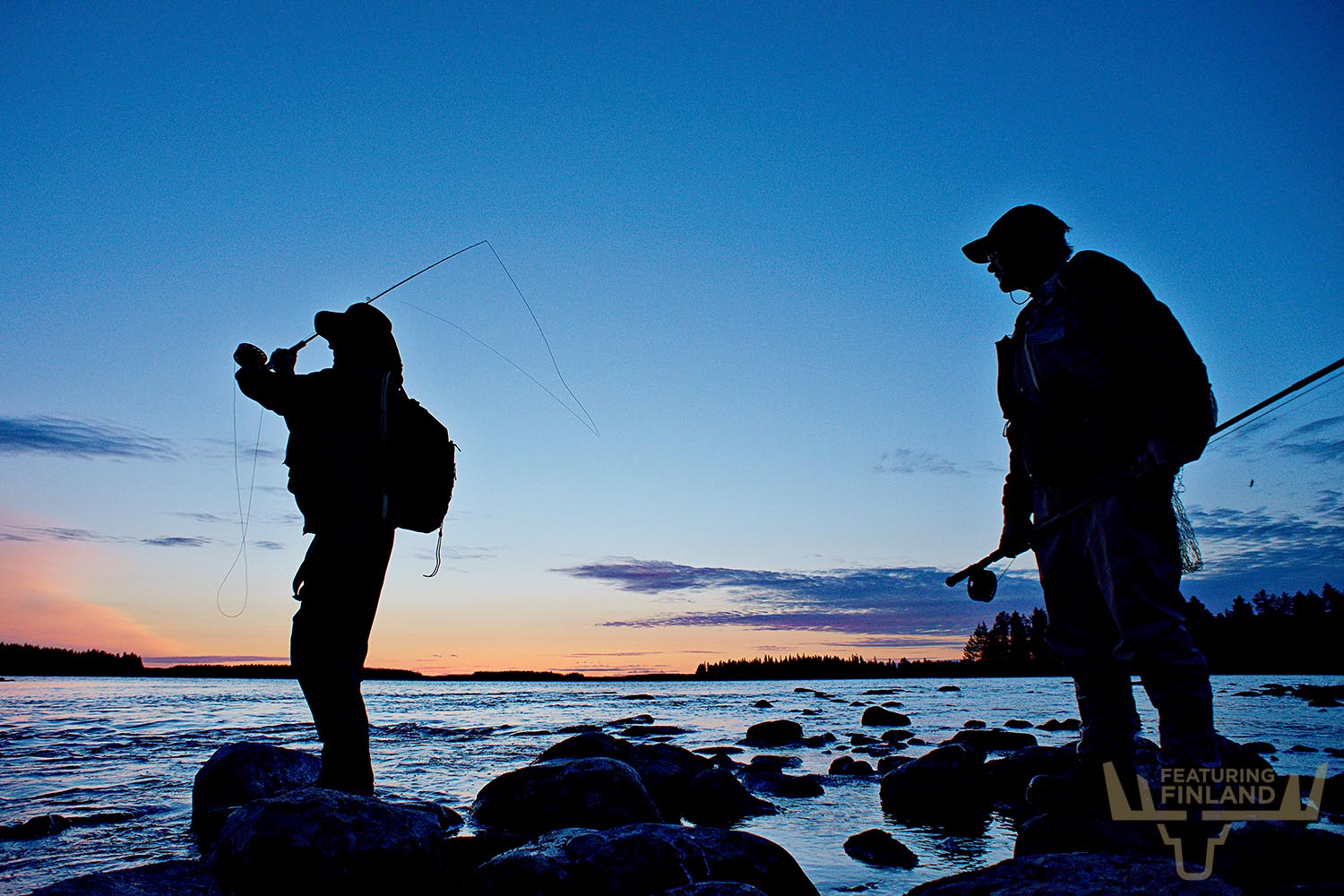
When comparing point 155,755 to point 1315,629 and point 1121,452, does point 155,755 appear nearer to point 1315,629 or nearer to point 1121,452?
point 1121,452

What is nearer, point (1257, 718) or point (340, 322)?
point (340, 322)

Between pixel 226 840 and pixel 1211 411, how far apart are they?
16.8 feet

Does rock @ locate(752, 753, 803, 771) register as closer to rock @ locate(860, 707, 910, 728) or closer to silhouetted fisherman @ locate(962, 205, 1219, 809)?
silhouetted fisherman @ locate(962, 205, 1219, 809)

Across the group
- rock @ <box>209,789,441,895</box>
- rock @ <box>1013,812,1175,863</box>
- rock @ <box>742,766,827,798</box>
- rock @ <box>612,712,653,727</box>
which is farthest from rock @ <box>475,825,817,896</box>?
rock @ <box>612,712,653,727</box>

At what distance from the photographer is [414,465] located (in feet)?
14.1

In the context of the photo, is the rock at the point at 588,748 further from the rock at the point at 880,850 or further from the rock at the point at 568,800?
the rock at the point at 880,850

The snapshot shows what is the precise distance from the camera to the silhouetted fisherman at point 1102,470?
9.78ft

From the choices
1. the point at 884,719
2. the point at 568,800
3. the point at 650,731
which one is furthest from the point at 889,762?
the point at 884,719

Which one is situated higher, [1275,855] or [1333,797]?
[1275,855]

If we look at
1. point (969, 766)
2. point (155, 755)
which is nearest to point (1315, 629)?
point (969, 766)

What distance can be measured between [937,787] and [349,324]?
655 cm

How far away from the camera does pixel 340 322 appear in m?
4.51

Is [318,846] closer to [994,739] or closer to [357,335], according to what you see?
[357,335]

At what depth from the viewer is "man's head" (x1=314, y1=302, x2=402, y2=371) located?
14.8ft
